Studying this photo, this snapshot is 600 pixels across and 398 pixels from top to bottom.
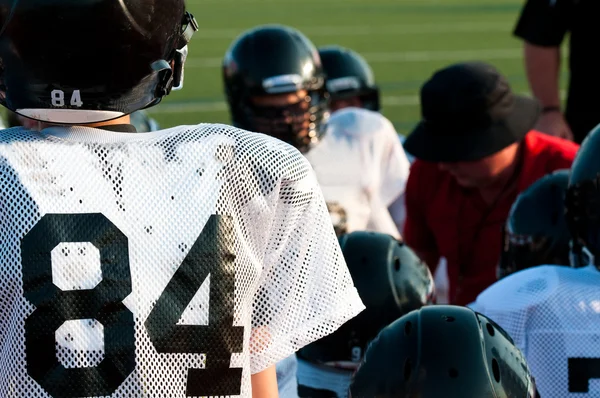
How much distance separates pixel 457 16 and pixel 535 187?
15.4 metres

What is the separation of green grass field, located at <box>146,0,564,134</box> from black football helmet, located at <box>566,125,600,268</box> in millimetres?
7804

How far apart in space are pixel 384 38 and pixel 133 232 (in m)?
15.0

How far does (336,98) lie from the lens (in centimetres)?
663

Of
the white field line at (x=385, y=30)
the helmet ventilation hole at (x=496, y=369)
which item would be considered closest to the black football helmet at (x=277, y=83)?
the helmet ventilation hole at (x=496, y=369)

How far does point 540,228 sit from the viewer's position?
3.61 meters

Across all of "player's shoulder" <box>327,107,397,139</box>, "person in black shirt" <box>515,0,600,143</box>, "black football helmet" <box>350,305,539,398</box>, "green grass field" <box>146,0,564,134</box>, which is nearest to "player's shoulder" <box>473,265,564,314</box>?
"black football helmet" <box>350,305,539,398</box>

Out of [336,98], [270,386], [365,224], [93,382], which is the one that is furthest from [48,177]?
[336,98]

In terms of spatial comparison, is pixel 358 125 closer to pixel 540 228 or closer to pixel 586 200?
pixel 540 228

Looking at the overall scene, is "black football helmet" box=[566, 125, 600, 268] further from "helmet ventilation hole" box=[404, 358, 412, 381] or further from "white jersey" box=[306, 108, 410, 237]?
"white jersey" box=[306, 108, 410, 237]

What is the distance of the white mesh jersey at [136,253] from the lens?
1.83 meters

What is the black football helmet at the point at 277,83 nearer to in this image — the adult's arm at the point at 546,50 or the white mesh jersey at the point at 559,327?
the adult's arm at the point at 546,50

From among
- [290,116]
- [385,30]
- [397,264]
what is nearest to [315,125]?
[290,116]

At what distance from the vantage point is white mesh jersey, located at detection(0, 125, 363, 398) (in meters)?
1.83

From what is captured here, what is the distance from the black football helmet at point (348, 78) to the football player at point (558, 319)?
3.74 meters
